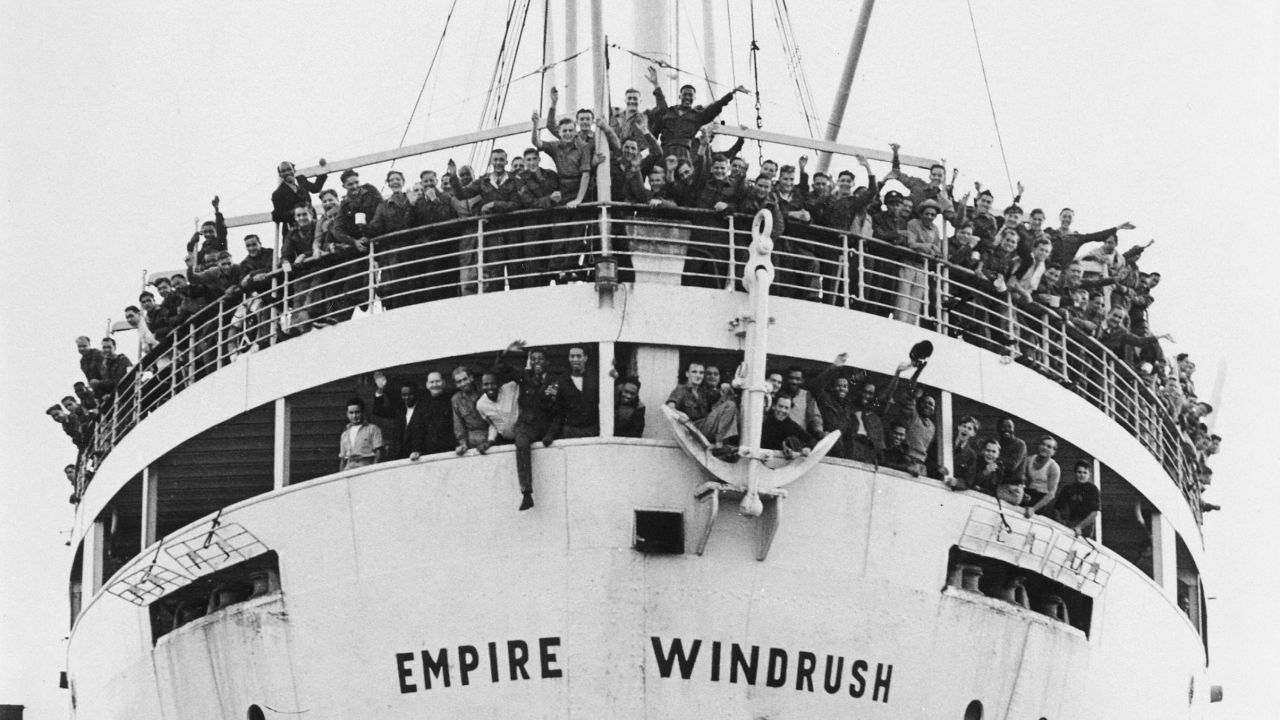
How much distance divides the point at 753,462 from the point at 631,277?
2334mm

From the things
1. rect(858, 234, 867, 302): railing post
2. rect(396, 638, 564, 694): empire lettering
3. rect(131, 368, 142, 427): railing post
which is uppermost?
rect(858, 234, 867, 302): railing post

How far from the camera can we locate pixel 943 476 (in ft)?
74.3

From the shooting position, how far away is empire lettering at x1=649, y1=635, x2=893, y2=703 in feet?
69.7

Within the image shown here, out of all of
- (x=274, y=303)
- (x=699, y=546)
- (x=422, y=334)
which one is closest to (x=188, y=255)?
(x=274, y=303)

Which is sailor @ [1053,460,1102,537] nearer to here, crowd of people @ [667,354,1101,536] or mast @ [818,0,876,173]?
crowd of people @ [667,354,1101,536]

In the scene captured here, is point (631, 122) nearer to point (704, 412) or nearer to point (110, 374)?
point (704, 412)

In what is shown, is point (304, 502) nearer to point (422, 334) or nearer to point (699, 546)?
point (422, 334)

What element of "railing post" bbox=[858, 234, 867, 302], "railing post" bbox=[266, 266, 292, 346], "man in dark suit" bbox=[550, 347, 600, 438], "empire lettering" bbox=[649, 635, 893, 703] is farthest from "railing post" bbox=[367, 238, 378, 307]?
"railing post" bbox=[858, 234, 867, 302]

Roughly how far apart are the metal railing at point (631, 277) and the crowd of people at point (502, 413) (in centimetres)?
96

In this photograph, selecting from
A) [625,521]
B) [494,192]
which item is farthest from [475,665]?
[494,192]

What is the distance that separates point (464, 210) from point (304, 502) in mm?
3064

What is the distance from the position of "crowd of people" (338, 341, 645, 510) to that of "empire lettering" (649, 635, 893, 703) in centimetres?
178

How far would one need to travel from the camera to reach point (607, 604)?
838 inches

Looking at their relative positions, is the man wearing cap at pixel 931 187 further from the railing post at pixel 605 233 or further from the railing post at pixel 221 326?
the railing post at pixel 221 326
